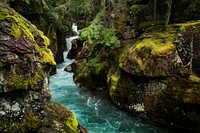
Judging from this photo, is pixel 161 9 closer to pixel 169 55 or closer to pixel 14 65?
pixel 169 55

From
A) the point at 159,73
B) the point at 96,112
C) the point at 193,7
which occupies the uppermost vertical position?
the point at 193,7

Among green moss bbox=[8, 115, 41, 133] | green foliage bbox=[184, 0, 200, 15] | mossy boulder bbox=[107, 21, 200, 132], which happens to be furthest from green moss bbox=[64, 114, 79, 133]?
green foliage bbox=[184, 0, 200, 15]

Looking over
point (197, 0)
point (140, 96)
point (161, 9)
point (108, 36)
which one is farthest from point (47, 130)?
point (161, 9)

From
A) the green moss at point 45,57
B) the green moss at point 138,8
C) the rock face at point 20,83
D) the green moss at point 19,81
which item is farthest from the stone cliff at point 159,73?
the green moss at point 19,81

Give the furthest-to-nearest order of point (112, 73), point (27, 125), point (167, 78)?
point (112, 73) < point (167, 78) < point (27, 125)

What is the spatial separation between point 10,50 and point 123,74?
8374 mm

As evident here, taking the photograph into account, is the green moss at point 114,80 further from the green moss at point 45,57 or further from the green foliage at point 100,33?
the green moss at point 45,57

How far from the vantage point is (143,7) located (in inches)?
686

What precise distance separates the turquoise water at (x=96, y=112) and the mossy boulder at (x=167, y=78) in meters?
0.71

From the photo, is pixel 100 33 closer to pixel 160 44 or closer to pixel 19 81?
pixel 160 44

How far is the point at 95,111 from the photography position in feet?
45.7

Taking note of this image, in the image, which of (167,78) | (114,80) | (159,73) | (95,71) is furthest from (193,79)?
(95,71)

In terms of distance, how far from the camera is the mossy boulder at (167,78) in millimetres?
11172

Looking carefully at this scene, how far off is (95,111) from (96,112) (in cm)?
15
